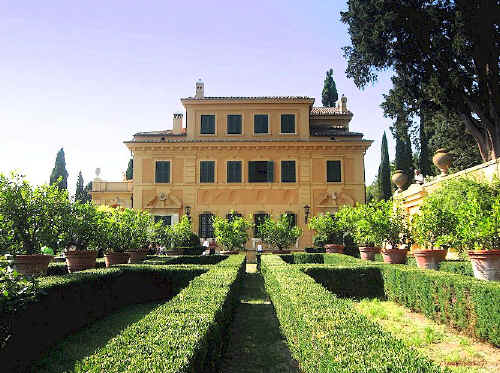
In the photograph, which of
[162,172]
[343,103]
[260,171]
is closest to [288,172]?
[260,171]

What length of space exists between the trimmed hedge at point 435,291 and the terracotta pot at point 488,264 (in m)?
0.34

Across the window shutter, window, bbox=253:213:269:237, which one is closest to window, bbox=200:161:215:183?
the window shutter

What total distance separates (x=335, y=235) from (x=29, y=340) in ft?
55.6

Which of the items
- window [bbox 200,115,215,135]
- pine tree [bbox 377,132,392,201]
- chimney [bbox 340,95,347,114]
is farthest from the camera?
pine tree [bbox 377,132,392,201]

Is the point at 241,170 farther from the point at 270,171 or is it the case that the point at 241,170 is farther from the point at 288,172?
the point at 288,172

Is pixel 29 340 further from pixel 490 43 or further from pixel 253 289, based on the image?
pixel 490 43

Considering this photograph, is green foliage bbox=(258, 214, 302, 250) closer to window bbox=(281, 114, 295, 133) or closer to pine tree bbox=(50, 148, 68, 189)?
window bbox=(281, 114, 295, 133)

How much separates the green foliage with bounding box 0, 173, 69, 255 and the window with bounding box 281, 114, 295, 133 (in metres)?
20.0

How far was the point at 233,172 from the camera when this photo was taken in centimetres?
2655

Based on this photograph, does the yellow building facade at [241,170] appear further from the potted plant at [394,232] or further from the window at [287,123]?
the potted plant at [394,232]

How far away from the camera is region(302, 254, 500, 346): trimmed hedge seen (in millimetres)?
5633

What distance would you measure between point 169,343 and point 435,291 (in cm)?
556

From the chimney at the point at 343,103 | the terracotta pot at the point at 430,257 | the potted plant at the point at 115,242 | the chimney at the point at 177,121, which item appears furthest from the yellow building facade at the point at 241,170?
the terracotta pot at the point at 430,257

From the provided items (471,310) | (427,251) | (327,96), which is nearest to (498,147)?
(427,251)
